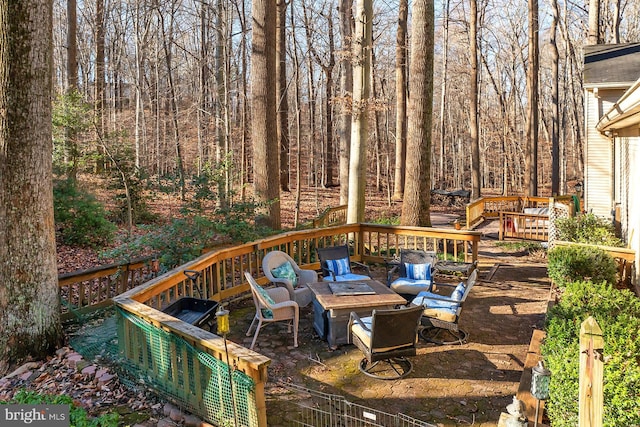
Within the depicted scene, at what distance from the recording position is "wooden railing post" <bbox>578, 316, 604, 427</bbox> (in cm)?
249

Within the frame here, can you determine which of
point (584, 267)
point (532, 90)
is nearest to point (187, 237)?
point (584, 267)

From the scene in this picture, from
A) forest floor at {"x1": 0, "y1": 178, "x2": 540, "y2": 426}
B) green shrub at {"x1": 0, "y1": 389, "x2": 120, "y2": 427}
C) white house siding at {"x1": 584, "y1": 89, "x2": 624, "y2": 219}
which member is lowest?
forest floor at {"x1": 0, "y1": 178, "x2": 540, "y2": 426}

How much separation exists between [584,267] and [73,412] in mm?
6647

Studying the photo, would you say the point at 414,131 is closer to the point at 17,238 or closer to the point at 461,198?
the point at 17,238

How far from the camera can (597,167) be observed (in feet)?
36.0

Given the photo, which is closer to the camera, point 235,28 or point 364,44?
point 364,44

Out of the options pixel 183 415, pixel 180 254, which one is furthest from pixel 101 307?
pixel 183 415

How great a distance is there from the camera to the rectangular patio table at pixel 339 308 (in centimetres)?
550

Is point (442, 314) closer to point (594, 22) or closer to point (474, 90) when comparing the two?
point (594, 22)

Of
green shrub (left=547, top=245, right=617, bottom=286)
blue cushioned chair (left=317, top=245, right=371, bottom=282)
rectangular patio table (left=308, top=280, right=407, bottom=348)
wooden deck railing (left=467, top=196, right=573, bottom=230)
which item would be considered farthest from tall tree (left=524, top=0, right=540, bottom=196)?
rectangular patio table (left=308, top=280, right=407, bottom=348)

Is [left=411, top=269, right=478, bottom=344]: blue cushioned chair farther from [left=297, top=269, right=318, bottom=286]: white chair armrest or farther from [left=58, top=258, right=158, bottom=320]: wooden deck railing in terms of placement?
[left=58, top=258, right=158, bottom=320]: wooden deck railing

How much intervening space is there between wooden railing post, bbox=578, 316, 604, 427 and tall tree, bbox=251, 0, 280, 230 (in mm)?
7903

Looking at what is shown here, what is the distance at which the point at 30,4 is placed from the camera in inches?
210

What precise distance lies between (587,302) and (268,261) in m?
4.03
